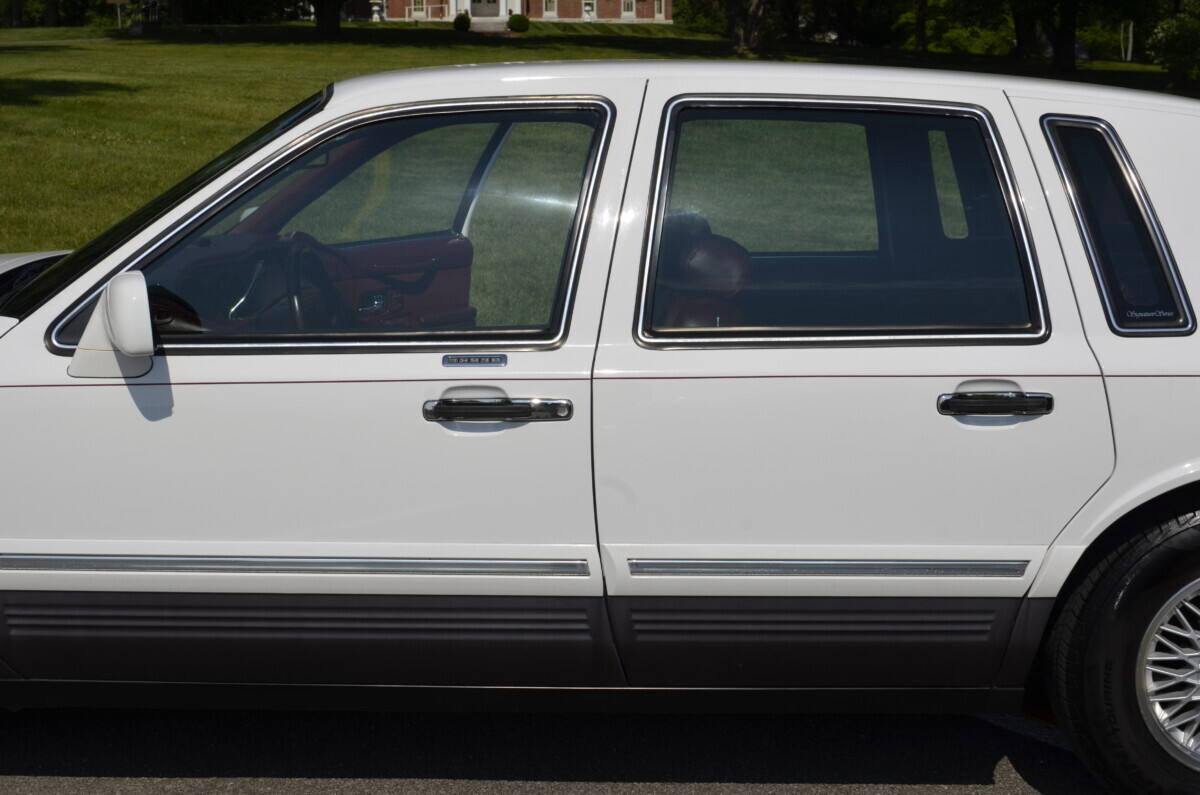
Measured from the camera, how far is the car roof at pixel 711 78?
326cm

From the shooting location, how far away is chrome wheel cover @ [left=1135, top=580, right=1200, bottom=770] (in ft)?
10.5

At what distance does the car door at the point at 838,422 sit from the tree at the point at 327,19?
49.4 metres

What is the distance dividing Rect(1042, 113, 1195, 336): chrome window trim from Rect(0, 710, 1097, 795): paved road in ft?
4.09

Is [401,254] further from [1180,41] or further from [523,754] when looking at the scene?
[1180,41]

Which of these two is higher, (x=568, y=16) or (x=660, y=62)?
(x=660, y=62)

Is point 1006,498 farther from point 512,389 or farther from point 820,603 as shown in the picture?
point 512,389

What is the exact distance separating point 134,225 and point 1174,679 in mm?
2698

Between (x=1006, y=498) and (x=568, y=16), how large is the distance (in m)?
93.9

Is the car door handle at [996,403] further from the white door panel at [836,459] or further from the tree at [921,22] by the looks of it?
the tree at [921,22]

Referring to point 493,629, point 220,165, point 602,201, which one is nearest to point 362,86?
point 220,165

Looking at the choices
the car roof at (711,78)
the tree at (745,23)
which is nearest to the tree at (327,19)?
the tree at (745,23)

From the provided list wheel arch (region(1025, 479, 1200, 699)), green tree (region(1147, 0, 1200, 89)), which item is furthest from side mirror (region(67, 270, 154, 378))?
green tree (region(1147, 0, 1200, 89))

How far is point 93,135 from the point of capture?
65.9 ft

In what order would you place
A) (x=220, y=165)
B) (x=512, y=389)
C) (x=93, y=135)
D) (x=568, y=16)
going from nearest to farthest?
(x=512, y=389)
(x=220, y=165)
(x=93, y=135)
(x=568, y=16)
